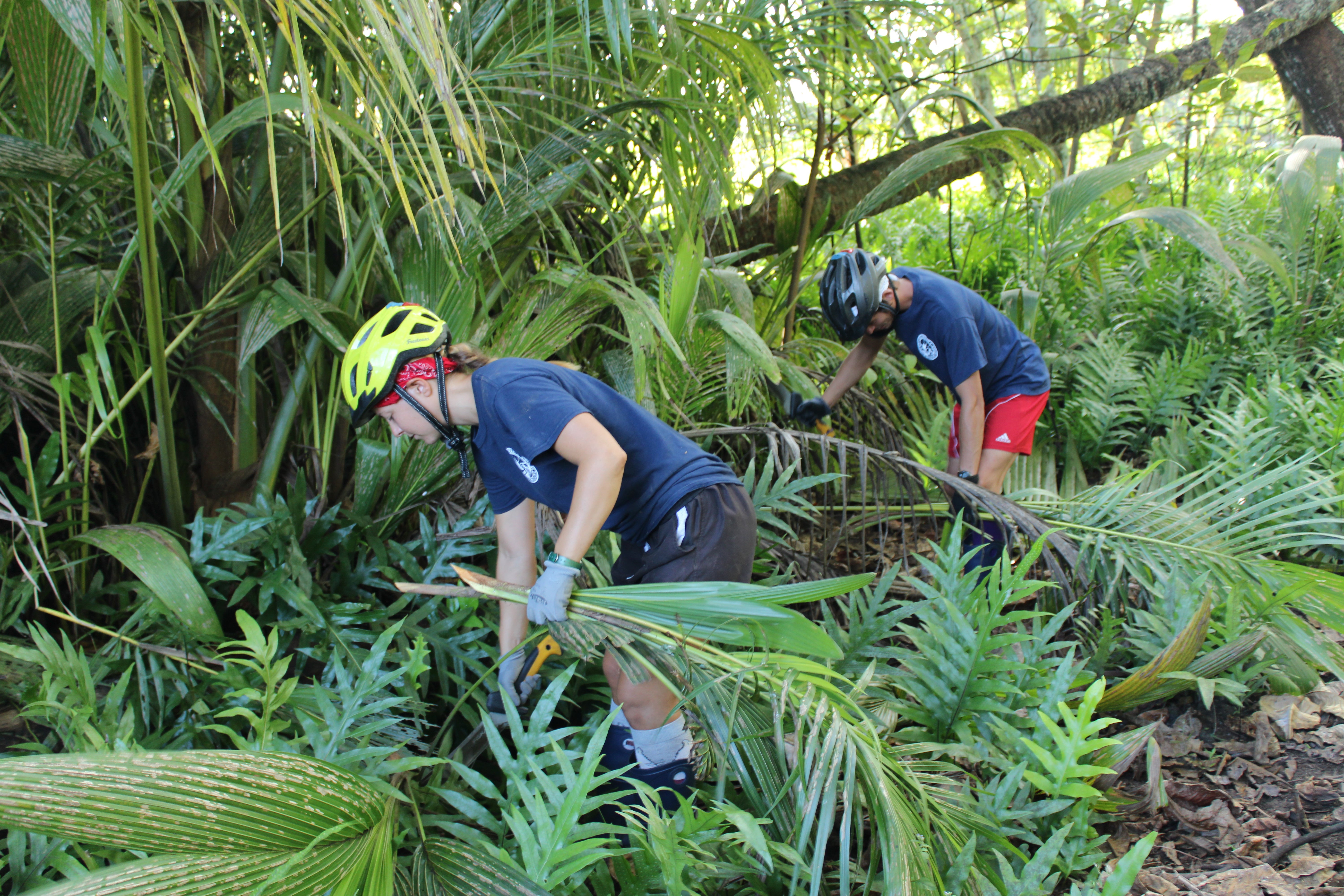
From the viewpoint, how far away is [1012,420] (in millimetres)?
3297

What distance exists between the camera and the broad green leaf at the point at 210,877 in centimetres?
113

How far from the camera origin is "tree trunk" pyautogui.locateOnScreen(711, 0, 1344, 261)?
169 inches

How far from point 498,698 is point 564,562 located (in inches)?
30.3

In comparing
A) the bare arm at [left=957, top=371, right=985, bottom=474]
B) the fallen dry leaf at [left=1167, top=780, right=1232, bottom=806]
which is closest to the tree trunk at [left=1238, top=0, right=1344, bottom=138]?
the bare arm at [left=957, top=371, right=985, bottom=474]

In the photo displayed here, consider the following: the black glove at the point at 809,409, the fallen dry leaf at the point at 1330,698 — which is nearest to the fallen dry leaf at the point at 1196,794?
the fallen dry leaf at the point at 1330,698

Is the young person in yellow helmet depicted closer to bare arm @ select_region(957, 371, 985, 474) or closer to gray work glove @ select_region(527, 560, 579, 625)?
gray work glove @ select_region(527, 560, 579, 625)

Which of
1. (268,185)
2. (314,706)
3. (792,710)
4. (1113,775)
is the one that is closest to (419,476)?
(314,706)

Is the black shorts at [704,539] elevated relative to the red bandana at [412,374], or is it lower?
lower

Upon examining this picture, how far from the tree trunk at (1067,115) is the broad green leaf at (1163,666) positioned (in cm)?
261

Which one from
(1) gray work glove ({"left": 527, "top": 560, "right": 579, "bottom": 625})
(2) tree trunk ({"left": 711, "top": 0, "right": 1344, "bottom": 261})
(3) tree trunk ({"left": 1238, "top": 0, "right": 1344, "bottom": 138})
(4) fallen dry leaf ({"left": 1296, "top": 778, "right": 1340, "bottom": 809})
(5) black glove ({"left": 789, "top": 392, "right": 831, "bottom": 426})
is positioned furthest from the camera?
(3) tree trunk ({"left": 1238, "top": 0, "right": 1344, "bottom": 138})

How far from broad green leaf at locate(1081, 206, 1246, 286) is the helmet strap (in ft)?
11.8

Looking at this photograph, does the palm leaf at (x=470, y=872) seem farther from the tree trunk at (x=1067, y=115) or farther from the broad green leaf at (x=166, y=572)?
the tree trunk at (x=1067, y=115)

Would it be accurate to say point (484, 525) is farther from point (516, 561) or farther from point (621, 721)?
point (621, 721)

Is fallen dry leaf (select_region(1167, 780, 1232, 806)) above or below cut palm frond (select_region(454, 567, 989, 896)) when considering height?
below
